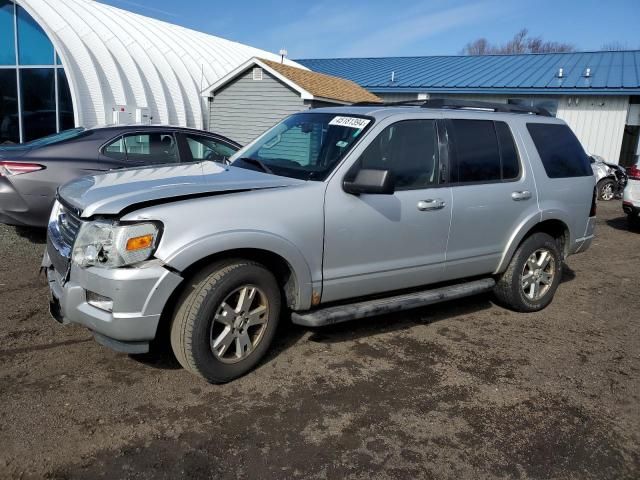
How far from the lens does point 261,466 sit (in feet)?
9.35

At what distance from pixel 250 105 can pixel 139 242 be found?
1382 centimetres

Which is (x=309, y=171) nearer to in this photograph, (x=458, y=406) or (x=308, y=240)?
(x=308, y=240)

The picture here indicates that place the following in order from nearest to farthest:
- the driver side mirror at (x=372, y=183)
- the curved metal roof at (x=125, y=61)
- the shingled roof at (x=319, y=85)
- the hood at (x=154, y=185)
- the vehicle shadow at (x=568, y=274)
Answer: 1. the hood at (x=154, y=185)
2. the driver side mirror at (x=372, y=183)
3. the vehicle shadow at (x=568, y=274)
4. the curved metal roof at (x=125, y=61)
5. the shingled roof at (x=319, y=85)

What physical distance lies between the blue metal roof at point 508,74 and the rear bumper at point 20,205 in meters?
17.8

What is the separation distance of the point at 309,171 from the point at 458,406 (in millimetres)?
1948

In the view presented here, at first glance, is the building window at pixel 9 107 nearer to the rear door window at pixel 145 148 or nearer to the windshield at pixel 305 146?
the rear door window at pixel 145 148

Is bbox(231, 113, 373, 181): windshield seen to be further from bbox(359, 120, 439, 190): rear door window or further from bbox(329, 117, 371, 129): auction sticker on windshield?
bbox(359, 120, 439, 190): rear door window

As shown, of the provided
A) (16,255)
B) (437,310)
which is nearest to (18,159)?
(16,255)

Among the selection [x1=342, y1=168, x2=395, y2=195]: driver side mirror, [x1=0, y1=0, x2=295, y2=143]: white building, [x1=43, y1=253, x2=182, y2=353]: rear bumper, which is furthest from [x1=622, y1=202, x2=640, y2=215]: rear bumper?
[x1=0, y1=0, x2=295, y2=143]: white building

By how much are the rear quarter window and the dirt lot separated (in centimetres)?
159

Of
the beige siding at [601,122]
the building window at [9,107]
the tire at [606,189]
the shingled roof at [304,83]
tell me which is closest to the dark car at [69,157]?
the shingled roof at [304,83]

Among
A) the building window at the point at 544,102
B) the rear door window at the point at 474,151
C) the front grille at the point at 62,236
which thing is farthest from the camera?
the building window at the point at 544,102

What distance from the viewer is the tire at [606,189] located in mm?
15648

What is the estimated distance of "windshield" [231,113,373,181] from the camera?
4105 millimetres
